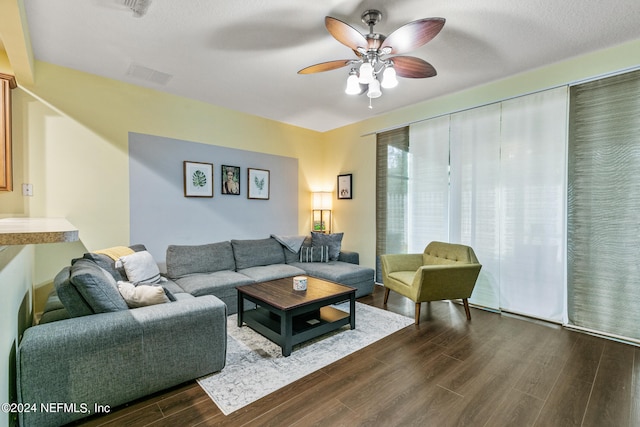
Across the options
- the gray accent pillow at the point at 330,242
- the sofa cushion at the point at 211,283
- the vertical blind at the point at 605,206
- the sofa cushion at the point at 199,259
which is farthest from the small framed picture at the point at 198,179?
the vertical blind at the point at 605,206

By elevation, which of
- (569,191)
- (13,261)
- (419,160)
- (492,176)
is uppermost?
(419,160)

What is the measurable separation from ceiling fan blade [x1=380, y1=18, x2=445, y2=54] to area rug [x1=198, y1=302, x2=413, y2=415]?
94.6 inches

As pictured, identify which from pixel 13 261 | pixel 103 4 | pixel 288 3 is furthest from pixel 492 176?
pixel 13 261

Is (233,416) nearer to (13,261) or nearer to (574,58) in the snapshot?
(13,261)

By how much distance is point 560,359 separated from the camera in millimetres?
2285

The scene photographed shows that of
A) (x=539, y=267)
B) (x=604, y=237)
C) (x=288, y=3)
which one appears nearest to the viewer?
(x=288, y=3)

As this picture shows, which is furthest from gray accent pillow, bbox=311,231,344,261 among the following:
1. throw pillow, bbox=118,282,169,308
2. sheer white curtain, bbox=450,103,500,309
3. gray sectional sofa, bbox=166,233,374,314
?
throw pillow, bbox=118,282,169,308

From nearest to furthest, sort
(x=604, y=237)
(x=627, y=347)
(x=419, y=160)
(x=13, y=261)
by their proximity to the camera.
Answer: (x=13, y=261)
(x=627, y=347)
(x=604, y=237)
(x=419, y=160)

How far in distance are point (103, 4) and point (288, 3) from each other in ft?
4.33

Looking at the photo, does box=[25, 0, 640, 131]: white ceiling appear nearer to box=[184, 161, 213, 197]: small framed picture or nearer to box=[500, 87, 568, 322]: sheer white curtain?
box=[500, 87, 568, 322]: sheer white curtain

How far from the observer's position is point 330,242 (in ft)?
14.3

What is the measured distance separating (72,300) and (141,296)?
0.37 metres

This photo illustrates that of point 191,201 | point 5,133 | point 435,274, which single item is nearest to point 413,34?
point 435,274

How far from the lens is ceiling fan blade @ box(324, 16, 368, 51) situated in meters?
1.81
